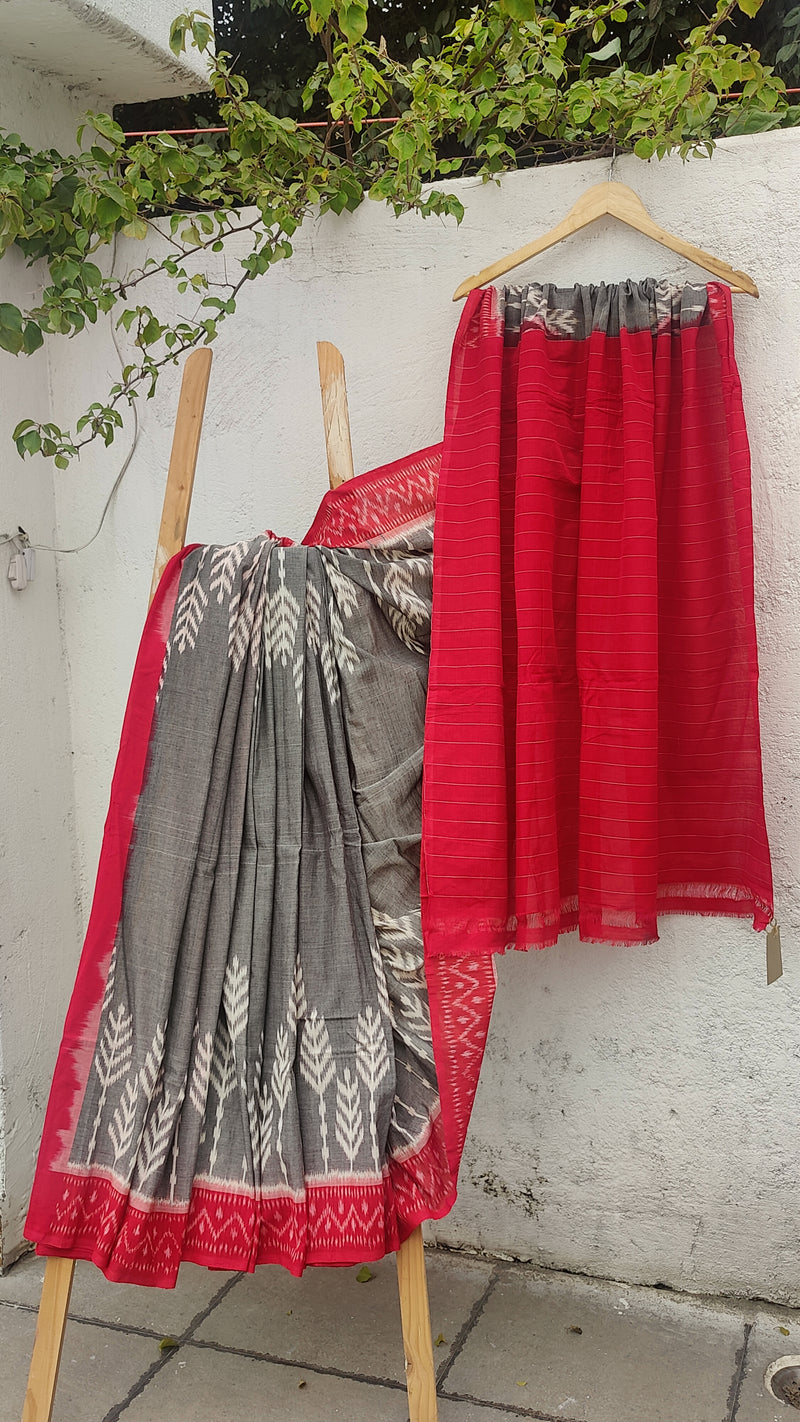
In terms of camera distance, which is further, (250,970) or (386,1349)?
(386,1349)

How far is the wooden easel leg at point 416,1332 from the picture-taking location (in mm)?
1704

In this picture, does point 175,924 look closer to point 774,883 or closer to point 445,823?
point 445,823

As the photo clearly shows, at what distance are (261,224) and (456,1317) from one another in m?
2.20

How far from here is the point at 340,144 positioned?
2.29 m

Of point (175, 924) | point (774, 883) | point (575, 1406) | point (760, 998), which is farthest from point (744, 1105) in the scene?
point (175, 924)

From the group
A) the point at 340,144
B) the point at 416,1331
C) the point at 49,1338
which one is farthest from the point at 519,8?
the point at 49,1338

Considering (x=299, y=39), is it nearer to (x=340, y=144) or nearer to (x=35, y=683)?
(x=340, y=144)

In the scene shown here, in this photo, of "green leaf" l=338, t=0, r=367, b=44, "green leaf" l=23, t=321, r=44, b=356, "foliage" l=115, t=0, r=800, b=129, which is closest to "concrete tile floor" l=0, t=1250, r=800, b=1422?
"green leaf" l=23, t=321, r=44, b=356

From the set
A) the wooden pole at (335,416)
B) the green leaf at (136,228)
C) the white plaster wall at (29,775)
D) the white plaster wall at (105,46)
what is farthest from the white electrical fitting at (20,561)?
the white plaster wall at (105,46)

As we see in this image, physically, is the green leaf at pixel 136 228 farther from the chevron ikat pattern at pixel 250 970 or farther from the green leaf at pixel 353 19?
the chevron ikat pattern at pixel 250 970

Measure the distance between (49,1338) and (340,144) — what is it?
2.24 metres

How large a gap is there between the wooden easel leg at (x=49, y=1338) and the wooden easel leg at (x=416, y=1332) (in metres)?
0.51

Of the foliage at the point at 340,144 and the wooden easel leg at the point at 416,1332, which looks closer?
the wooden easel leg at the point at 416,1332

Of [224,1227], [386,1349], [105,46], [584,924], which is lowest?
[386,1349]
